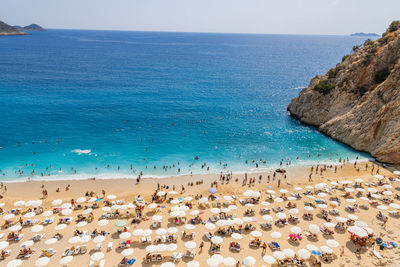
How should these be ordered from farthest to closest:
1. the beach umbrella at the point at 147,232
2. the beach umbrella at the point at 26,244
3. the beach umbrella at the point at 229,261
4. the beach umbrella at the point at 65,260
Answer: the beach umbrella at the point at 147,232 → the beach umbrella at the point at 26,244 → the beach umbrella at the point at 65,260 → the beach umbrella at the point at 229,261

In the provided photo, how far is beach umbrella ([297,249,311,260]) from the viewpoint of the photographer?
21845 mm

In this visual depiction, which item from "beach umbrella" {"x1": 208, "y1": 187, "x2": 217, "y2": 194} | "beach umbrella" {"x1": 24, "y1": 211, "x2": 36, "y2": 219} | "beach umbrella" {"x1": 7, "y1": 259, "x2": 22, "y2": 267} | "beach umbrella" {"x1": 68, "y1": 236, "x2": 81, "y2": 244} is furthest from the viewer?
"beach umbrella" {"x1": 208, "y1": 187, "x2": 217, "y2": 194}

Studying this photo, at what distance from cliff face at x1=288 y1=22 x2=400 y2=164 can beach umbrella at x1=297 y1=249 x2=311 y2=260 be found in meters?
28.6

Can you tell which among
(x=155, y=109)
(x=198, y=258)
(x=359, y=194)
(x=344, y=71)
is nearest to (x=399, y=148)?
(x=359, y=194)

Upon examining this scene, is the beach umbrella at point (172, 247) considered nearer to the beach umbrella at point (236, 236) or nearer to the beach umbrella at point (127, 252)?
the beach umbrella at point (127, 252)

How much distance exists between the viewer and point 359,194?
33.3 meters

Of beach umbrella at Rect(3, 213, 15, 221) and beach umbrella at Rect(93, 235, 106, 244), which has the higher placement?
beach umbrella at Rect(93, 235, 106, 244)

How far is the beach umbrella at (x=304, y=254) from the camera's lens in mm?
21845

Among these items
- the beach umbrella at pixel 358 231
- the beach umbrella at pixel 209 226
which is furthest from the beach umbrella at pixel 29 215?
the beach umbrella at pixel 358 231

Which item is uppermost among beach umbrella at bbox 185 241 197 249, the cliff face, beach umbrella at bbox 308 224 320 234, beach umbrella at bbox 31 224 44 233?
the cliff face

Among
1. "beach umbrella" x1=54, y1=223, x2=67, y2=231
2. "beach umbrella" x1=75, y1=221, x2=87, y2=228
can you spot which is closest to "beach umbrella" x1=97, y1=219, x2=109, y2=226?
"beach umbrella" x1=75, y1=221, x2=87, y2=228

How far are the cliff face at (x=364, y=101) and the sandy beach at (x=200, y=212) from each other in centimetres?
553

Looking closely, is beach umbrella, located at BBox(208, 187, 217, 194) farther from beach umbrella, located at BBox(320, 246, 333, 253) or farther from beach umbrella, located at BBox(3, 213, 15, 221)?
beach umbrella, located at BBox(3, 213, 15, 221)

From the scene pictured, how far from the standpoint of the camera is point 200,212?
29938 millimetres
